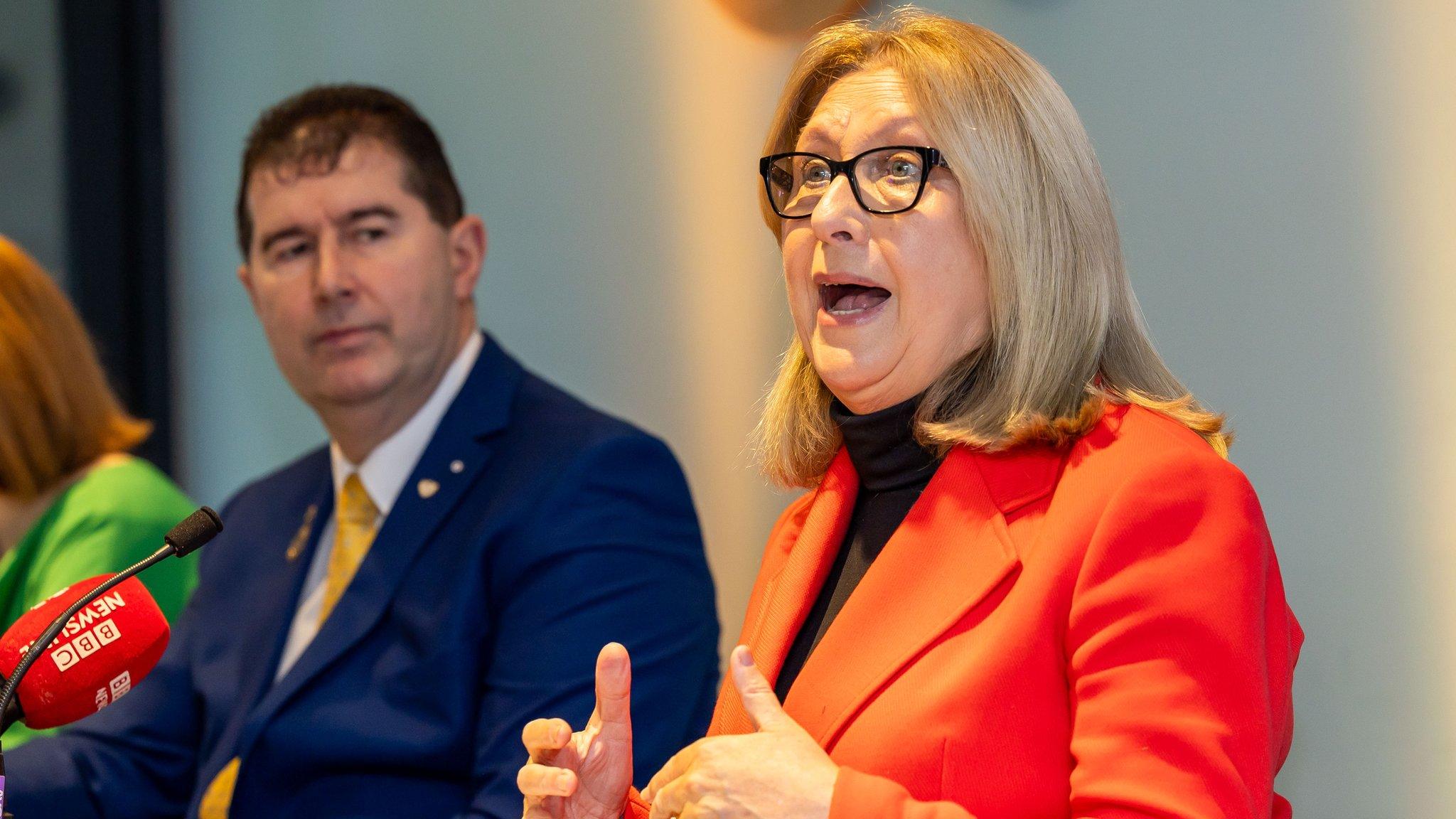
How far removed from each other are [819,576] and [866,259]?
33 centimetres

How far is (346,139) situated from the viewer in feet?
8.16

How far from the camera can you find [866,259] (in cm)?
148

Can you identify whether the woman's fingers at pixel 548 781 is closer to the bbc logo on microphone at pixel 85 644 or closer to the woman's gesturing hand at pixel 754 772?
the woman's gesturing hand at pixel 754 772

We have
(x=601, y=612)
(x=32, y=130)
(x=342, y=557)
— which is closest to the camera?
(x=601, y=612)

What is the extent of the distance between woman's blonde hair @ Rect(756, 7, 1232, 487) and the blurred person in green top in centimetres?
183

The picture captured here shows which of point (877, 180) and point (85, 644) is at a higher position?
point (877, 180)

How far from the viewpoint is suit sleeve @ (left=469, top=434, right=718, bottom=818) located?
201cm

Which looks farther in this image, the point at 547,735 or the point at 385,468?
the point at 385,468

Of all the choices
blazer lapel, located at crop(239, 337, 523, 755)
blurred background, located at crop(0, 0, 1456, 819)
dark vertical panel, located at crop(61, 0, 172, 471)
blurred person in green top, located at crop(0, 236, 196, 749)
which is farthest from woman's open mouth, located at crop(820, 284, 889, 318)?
dark vertical panel, located at crop(61, 0, 172, 471)

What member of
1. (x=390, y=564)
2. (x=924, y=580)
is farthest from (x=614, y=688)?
(x=390, y=564)

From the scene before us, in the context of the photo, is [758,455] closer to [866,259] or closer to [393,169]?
[866,259]

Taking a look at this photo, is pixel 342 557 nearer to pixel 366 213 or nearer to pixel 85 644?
pixel 366 213

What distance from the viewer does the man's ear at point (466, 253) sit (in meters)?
2.55

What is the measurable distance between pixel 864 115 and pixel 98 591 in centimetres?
88
